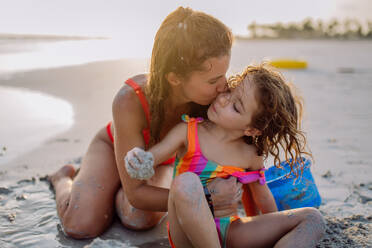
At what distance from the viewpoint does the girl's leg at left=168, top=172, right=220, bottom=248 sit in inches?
70.0

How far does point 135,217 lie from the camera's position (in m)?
2.44

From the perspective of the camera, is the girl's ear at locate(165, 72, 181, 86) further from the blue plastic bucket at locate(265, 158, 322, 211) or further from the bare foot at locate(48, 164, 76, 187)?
the bare foot at locate(48, 164, 76, 187)

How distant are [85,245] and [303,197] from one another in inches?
51.7

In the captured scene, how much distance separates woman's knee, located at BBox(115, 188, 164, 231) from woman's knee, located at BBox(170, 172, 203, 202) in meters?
0.67

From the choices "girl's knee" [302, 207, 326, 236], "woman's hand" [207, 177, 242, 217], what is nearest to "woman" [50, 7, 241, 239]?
"woman's hand" [207, 177, 242, 217]

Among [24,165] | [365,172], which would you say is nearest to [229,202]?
[365,172]

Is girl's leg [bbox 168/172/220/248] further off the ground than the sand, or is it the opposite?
girl's leg [bbox 168/172/220/248]

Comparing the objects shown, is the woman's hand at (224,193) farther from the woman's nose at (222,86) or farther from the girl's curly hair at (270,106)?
the woman's nose at (222,86)

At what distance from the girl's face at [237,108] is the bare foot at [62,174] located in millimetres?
1424

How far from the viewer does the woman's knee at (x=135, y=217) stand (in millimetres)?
2434

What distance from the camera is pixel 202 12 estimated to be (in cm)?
A: 212

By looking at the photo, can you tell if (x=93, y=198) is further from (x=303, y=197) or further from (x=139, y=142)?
(x=303, y=197)

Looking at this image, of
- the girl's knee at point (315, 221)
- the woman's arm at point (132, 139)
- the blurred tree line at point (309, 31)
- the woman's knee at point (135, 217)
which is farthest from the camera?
the blurred tree line at point (309, 31)

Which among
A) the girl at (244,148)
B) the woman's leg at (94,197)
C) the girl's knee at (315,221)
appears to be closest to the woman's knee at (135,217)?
the woman's leg at (94,197)
